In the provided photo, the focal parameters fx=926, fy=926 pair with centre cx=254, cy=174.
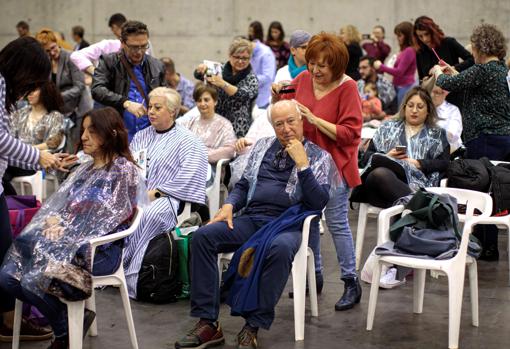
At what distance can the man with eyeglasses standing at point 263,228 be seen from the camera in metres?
3.98

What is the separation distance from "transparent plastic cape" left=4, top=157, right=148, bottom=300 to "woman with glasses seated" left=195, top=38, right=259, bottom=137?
2564 millimetres

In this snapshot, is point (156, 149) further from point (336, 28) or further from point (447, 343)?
point (336, 28)

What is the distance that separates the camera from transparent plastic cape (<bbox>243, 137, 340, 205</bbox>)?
4293mm

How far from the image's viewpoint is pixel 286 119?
426cm

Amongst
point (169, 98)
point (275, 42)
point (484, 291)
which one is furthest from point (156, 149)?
point (275, 42)

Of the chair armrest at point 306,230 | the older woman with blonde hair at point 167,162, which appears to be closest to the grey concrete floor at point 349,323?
the chair armrest at point 306,230

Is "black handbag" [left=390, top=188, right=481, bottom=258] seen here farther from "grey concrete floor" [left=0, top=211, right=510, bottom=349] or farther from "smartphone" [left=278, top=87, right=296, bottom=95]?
"smartphone" [left=278, top=87, right=296, bottom=95]

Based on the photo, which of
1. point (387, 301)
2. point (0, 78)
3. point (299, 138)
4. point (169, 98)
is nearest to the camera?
point (0, 78)

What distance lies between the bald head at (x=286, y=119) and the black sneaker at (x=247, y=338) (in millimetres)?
896

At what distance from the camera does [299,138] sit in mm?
4320

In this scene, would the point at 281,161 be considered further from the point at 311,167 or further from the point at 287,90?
the point at 287,90

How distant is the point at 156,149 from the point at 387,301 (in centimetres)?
152

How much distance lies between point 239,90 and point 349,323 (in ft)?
8.79

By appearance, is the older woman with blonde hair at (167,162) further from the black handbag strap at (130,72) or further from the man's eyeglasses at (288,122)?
the man's eyeglasses at (288,122)
